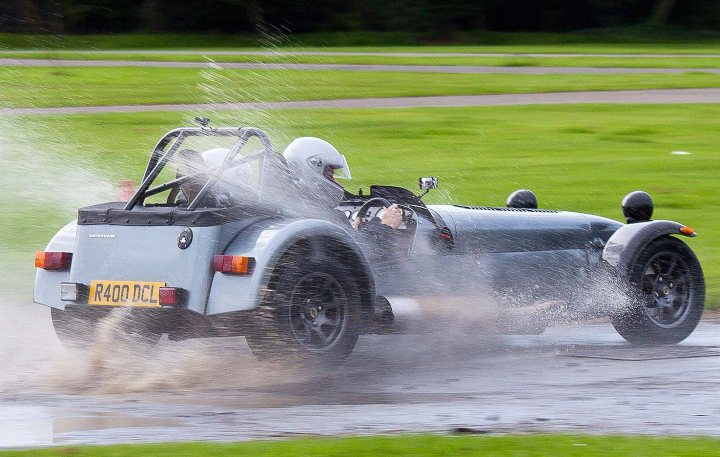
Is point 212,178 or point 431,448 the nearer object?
point 431,448

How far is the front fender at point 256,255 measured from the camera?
7312 mm

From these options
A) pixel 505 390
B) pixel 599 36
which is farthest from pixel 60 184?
pixel 599 36

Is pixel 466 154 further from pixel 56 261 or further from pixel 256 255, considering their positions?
pixel 256 255

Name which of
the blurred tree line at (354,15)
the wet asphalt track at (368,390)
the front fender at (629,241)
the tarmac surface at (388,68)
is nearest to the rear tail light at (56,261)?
the wet asphalt track at (368,390)

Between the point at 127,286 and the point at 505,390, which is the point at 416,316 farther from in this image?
the point at 127,286

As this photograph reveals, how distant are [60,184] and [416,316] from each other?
10.5 m

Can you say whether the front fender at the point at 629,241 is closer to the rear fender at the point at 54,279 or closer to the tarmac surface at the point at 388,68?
the rear fender at the point at 54,279

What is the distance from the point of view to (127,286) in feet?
24.7

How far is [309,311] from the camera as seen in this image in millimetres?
7590

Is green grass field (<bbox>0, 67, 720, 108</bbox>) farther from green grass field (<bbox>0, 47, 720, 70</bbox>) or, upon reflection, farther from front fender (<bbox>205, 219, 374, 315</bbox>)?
front fender (<bbox>205, 219, 374, 315</bbox>)

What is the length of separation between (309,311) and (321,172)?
1.03 m

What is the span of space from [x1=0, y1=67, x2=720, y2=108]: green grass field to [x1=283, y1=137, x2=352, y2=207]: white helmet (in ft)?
50.1

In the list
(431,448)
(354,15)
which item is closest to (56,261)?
(431,448)

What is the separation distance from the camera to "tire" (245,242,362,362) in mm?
7391
